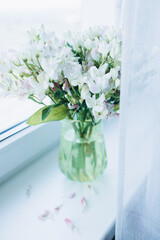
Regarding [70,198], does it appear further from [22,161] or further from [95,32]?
[95,32]

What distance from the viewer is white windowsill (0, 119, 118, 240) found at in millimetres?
552

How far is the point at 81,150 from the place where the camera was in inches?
23.9

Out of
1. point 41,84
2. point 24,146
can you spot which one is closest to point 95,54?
point 41,84

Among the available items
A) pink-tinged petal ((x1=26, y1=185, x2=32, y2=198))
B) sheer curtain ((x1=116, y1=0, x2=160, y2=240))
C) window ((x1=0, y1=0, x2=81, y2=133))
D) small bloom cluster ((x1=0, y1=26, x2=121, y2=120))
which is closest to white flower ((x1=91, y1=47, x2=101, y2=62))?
small bloom cluster ((x1=0, y1=26, x2=121, y2=120))

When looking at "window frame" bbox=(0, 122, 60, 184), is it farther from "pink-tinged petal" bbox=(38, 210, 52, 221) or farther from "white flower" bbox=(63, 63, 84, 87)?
"white flower" bbox=(63, 63, 84, 87)

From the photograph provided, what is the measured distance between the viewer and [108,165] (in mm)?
743

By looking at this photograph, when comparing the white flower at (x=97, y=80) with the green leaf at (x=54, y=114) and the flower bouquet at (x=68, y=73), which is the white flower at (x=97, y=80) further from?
the green leaf at (x=54, y=114)

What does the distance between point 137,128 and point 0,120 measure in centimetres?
48

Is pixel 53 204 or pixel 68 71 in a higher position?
pixel 68 71

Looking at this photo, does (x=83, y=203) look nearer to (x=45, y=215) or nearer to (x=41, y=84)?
(x=45, y=215)

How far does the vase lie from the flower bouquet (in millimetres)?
44

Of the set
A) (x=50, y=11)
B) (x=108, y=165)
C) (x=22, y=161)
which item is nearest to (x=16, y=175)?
(x=22, y=161)

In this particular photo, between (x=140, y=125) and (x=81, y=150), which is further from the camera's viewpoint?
(x=81, y=150)

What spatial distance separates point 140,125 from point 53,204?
1.17ft
